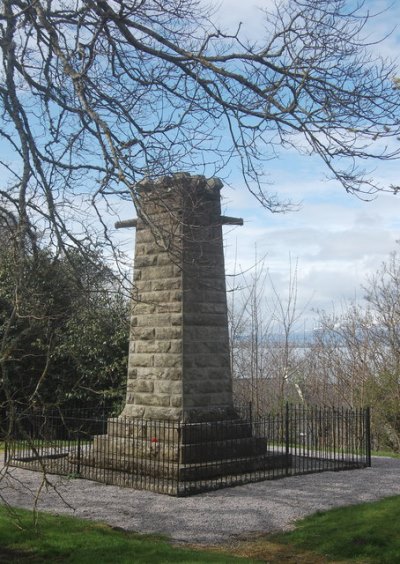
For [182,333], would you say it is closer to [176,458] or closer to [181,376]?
[181,376]

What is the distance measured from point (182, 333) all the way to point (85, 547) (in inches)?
202

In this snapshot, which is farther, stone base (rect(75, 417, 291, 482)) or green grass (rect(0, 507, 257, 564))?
stone base (rect(75, 417, 291, 482))

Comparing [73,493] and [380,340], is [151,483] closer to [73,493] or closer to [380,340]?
[73,493]

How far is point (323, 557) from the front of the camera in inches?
309

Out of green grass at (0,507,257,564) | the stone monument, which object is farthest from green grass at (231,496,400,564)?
the stone monument

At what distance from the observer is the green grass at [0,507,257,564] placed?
7.27 metres

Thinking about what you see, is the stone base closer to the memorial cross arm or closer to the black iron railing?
the black iron railing

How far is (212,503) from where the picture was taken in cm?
1024

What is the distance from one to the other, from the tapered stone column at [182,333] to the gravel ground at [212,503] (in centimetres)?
168

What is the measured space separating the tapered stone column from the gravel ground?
1683mm

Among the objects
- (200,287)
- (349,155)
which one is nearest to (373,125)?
(349,155)

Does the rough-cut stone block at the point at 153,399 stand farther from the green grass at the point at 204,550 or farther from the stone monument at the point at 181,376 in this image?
the green grass at the point at 204,550

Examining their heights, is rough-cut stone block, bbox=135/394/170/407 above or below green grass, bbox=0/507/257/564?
above

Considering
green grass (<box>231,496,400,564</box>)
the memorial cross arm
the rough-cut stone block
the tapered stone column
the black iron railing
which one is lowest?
green grass (<box>231,496,400,564</box>)
